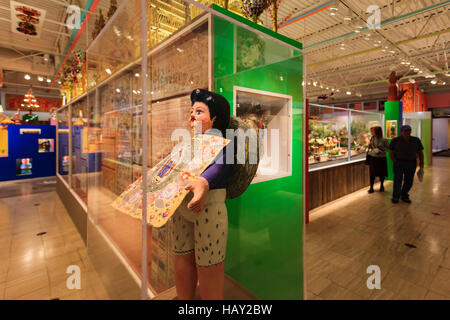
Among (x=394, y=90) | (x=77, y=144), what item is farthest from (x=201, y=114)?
(x=394, y=90)

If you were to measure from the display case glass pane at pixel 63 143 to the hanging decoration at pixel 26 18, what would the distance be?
175 cm

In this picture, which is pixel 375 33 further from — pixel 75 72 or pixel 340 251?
pixel 75 72

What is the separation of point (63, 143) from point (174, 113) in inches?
193

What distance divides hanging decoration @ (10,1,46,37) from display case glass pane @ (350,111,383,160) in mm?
7017

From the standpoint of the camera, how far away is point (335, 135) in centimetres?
499

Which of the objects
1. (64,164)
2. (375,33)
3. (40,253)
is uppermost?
(375,33)

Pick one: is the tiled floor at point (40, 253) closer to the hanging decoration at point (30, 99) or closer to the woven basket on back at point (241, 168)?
the woven basket on back at point (241, 168)

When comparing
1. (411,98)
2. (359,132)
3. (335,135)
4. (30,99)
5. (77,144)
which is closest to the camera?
(77,144)

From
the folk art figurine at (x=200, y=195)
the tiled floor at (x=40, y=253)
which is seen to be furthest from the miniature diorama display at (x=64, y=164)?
the folk art figurine at (x=200, y=195)

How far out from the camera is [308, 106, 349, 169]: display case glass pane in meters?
4.08

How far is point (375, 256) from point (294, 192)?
158 centimetres

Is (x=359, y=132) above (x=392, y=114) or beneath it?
beneath

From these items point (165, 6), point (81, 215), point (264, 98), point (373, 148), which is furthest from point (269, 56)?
point (373, 148)
